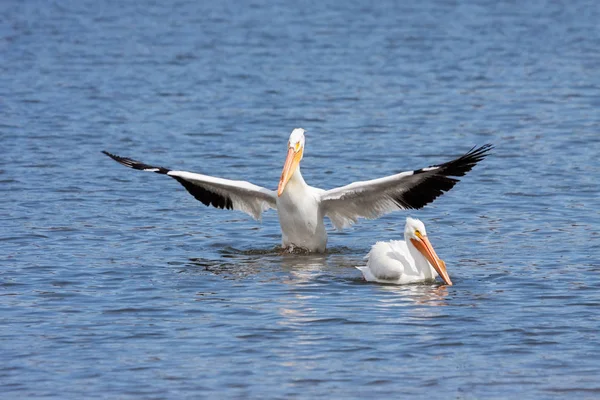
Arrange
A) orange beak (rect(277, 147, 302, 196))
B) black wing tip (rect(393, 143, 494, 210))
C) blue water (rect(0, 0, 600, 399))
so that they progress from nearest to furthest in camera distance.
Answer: blue water (rect(0, 0, 600, 399)) < black wing tip (rect(393, 143, 494, 210)) < orange beak (rect(277, 147, 302, 196))

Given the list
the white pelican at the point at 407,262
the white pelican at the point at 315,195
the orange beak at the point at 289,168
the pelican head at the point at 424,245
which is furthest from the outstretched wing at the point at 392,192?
the white pelican at the point at 407,262

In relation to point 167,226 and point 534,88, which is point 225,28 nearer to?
point 534,88

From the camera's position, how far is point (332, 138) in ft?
56.4

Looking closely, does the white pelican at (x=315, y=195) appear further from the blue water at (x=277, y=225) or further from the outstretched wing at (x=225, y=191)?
the blue water at (x=277, y=225)

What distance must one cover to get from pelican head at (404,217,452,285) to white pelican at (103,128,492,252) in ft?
1.76

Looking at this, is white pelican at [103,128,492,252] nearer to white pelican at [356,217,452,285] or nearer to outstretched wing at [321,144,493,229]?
outstretched wing at [321,144,493,229]

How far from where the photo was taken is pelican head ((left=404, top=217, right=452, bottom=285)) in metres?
9.90

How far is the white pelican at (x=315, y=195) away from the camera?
10.9 meters

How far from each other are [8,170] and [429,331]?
7.74 m

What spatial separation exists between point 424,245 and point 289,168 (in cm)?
165

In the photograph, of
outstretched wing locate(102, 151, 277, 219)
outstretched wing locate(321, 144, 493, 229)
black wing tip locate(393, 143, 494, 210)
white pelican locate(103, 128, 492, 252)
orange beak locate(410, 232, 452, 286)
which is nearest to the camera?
orange beak locate(410, 232, 452, 286)

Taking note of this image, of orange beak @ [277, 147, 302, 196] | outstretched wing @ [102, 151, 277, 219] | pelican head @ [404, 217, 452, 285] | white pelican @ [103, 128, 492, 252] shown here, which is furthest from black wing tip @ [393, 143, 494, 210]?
outstretched wing @ [102, 151, 277, 219]

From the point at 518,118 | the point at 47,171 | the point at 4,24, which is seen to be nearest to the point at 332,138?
the point at 518,118

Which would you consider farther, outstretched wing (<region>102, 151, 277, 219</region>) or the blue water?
outstretched wing (<region>102, 151, 277, 219</region>)
